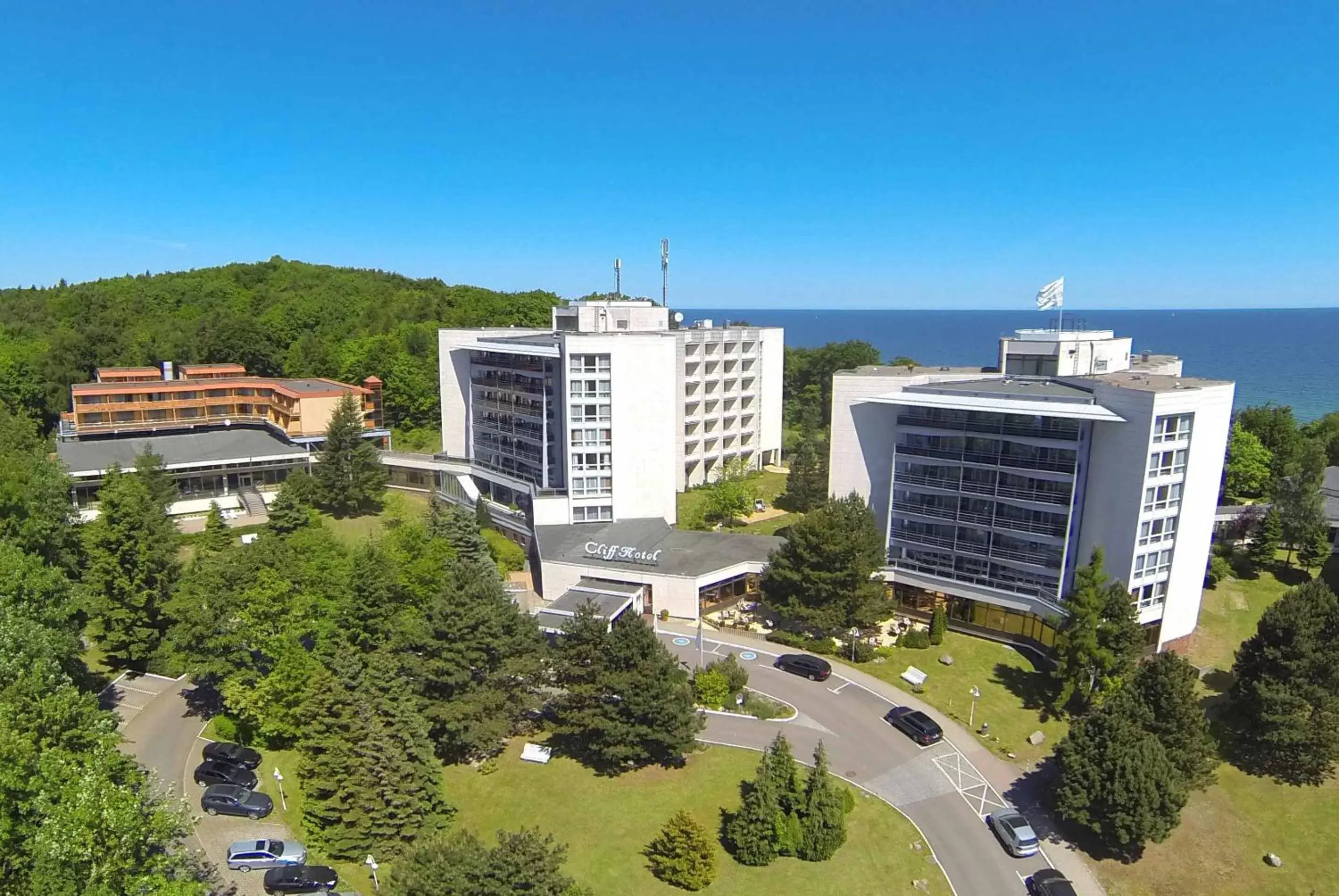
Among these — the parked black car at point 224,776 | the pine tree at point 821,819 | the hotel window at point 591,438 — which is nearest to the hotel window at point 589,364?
the hotel window at point 591,438

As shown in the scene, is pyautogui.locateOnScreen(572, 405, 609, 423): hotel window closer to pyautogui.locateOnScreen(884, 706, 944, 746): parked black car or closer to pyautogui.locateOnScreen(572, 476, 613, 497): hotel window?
pyautogui.locateOnScreen(572, 476, 613, 497): hotel window

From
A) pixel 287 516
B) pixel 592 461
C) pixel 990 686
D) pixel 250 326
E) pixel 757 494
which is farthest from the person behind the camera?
pixel 250 326

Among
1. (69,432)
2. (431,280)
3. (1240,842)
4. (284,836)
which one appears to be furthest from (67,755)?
(431,280)

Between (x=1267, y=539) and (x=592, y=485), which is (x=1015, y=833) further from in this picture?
(x=1267, y=539)

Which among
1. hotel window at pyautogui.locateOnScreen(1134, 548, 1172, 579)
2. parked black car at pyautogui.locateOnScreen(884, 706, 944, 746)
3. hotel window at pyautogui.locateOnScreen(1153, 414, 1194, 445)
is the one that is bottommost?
parked black car at pyautogui.locateOnScreen(884, 706, 944, 746)

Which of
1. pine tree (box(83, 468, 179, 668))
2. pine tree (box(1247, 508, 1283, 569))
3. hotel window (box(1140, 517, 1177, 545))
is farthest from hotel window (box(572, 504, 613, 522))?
pine tree (box(1247, 508, 1283, 569))

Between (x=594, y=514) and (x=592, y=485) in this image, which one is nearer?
(x=592, y=485)

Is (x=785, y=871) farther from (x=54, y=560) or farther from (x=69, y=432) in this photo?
(x=69, y=432)

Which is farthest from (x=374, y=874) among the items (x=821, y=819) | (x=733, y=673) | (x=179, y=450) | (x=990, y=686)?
(x=179, y=450)
